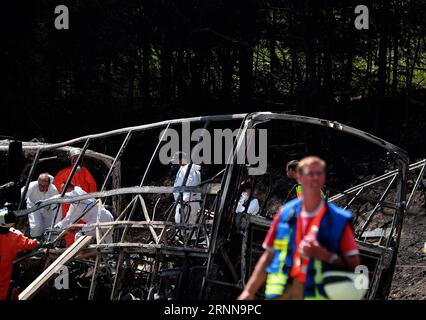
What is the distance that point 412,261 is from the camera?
14.6 m

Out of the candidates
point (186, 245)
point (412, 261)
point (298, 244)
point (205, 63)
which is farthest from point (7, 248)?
point (205, 63)

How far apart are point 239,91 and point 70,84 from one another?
5.86 metres

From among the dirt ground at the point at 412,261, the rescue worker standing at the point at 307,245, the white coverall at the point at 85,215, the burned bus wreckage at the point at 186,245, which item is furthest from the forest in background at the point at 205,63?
the rescue worker standing at the point at 307,245

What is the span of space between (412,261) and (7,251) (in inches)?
290

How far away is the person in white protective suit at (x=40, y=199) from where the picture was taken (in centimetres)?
1325

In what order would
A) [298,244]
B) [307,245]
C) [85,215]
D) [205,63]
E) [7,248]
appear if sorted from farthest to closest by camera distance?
[205,63] < [85,215] < [7,248] < [298,244] < [307,245]

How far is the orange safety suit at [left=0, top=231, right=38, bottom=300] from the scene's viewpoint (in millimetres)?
10281

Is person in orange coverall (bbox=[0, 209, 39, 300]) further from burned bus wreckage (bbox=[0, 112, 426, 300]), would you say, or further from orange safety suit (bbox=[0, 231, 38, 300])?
burned bus wreckage (bbox=[0, 112, 426, 300])

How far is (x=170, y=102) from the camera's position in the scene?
25.4 metres

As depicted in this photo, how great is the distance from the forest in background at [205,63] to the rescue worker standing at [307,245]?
1455 cm

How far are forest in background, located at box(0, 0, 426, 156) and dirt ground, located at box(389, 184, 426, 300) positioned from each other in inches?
161

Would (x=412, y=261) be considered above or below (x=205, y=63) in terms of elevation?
below

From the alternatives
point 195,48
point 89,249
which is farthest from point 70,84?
point 89,249

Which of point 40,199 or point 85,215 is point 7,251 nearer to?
point 85,215
